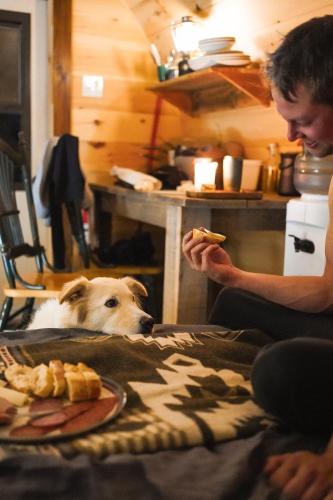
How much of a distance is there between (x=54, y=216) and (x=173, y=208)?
845mm

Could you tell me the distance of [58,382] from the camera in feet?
3.42

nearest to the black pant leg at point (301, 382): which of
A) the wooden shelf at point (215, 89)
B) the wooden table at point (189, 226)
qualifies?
the wooden table at point (189, 226)

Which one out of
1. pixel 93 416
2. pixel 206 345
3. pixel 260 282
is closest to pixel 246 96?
pixel 260 282

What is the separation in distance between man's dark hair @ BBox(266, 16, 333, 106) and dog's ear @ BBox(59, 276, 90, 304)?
0.82 metres

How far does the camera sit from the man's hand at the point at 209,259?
1.49 metres

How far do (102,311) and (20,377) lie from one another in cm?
65

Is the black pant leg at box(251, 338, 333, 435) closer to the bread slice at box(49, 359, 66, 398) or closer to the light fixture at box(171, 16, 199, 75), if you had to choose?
the bread slice at box(49, 359, 66, 398)

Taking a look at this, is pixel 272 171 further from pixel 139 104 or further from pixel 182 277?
pixel 139 104

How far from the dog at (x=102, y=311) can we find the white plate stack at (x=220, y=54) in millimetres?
1389

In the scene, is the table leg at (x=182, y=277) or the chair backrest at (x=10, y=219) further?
the chair backrest at (x=10, y=219)

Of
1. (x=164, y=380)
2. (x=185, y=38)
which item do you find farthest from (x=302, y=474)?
(x=185, y=38)

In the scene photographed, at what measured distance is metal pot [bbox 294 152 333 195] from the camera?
2092mm

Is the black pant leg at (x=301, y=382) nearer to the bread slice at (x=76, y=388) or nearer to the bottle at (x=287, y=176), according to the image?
the bread slice at (x=76, y=388)

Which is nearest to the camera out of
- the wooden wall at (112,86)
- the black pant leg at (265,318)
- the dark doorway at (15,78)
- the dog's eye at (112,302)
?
the black pant leg at (265,318)
